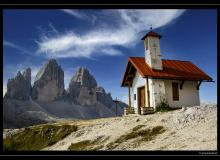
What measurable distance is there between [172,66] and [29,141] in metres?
12.1

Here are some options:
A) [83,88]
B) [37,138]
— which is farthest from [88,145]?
[83,88]

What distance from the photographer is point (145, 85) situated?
25.5 meters

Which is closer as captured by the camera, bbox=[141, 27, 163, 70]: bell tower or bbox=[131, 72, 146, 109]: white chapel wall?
bbox=[141, 27, 163, 70]: bell tower

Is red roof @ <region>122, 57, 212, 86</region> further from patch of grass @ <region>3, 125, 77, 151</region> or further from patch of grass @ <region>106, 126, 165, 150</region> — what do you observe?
patch of grass @ <region>106, 126, 165, 150</region>

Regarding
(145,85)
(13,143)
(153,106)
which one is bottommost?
(13,143)

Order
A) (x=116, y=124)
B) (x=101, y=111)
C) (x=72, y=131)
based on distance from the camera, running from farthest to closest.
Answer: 1. (x=101, y=111)
2. (x=72, y=131)
3. (x=116, y=124)

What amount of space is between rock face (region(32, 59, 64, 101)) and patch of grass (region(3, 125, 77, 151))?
14337 cm

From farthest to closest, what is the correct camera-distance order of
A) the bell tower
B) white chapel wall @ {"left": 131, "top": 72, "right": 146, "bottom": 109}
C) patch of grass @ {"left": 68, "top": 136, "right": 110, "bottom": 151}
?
white chapel wall @ {"left": 131, "top": 72, "right": 146, "bottom": 109}
the bell tower
patch of grass @ {"left": 68, "top": 136, "right": 110, "bottom": 151}

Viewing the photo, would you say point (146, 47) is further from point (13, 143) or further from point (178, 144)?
point (178, 144)

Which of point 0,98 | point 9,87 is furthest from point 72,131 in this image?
point 9,87

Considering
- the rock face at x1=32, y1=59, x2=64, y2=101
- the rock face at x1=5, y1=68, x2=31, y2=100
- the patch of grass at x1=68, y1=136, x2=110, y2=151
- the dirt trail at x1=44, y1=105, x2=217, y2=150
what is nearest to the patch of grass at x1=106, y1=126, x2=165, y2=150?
the dirt trail at x1=44, y1=105, x2=217, y2=150

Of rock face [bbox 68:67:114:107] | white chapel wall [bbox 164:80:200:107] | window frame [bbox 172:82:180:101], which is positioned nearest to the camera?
white chapel wall [bbox 164:80:200:107]

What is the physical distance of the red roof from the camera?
24812 mm
